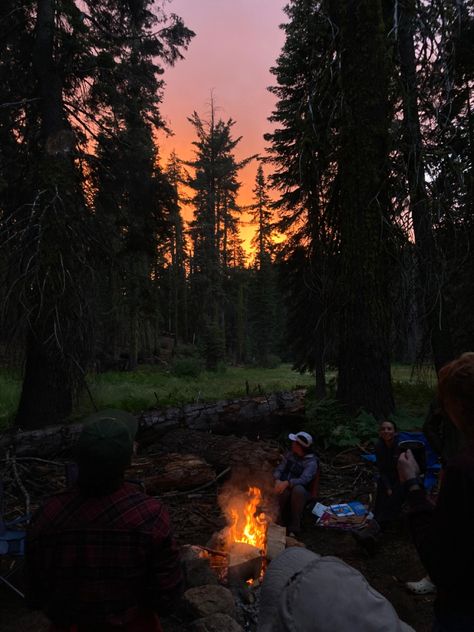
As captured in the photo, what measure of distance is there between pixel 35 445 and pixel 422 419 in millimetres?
7120

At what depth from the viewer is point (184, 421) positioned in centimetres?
884

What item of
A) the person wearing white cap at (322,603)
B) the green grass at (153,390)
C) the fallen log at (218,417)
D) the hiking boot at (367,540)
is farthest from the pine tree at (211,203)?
the person wearing white cap at (322,603)

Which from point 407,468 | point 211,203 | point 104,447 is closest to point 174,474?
point 104,447

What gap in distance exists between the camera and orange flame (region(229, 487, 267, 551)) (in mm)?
5250

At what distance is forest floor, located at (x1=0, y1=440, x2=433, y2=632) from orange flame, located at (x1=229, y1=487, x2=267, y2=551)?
255 millimetres

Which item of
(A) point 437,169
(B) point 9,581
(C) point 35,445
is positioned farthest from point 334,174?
(B) point 9,581

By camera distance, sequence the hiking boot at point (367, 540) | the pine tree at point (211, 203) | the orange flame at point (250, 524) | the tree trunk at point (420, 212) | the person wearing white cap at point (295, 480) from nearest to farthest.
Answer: the hiking boot at point (367, 540) → the orange flame at point (250, 524) → the person wearing white cap at point (295, 480) → the tree trunk at point (420, 212) → the pine tree at point (211, 203)

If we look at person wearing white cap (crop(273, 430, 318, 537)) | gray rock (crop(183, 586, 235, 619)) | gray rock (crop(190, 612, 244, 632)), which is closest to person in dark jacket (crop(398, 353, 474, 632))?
gray rock (crop(190, 612, 244, 632))

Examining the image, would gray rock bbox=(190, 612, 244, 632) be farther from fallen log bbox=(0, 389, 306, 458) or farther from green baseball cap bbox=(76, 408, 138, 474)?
fallen log bbox=(0, 389, 306, 458)

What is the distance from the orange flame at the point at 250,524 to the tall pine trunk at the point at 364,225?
123 inches

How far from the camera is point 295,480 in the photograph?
608cm

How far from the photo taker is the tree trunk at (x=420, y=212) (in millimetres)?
7605

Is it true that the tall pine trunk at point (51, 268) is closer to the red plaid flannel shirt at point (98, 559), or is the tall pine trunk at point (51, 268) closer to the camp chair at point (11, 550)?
the camp chair at point (11, 550)

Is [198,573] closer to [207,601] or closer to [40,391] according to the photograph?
[207,601]
